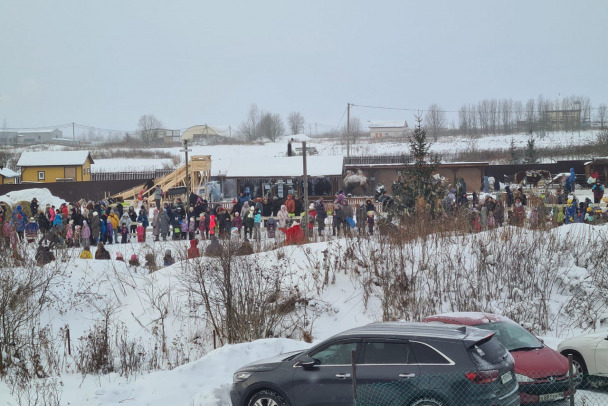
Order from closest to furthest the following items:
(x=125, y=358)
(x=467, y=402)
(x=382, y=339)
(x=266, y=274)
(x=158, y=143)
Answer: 1. (x=467, y=402)
2. (x=382, y=339)
3. (x=125, y=358)
4. (x=266, y=274)
5. (x=158, y=143)

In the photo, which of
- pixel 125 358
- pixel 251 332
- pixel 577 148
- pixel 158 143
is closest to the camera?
pixel 125 358

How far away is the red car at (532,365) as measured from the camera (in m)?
9.48

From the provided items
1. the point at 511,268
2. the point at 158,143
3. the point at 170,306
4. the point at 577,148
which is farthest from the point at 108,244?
the point at 158,143

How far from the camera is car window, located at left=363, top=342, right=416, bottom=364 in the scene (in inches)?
322

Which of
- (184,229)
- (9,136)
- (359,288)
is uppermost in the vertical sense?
(9,136)

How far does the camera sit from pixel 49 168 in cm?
5309

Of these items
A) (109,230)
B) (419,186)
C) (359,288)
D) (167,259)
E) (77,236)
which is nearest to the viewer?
(359,288)

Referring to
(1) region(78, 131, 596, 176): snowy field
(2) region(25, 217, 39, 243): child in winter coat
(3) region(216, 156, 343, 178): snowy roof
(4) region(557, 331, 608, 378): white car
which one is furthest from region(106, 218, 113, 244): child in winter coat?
(1) region(78, 131, 596, 176): snowy field

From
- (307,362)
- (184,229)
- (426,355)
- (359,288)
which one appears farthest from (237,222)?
(426,355)

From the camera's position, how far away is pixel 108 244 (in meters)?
27.3

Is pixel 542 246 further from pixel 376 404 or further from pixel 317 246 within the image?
pixel 376 404

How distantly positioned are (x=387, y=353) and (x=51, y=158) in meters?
50.0

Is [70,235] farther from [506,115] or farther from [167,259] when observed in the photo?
[506,115]

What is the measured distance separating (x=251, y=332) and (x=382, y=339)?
25.3ft
